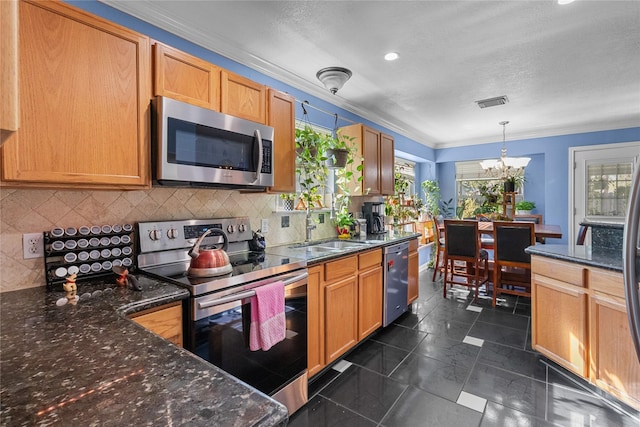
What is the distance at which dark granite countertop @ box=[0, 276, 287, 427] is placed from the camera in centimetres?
57

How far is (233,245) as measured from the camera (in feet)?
7.36

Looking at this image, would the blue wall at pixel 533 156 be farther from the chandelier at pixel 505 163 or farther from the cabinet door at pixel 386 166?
the cabinet door at pixel 386 166

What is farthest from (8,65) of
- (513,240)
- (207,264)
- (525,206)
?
(525,206)

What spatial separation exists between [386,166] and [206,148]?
246cm

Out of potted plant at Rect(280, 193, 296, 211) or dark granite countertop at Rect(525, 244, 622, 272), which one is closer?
dark granite countertop at Rect(525, 244, 622, 272)

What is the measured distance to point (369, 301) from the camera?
2.72 metres

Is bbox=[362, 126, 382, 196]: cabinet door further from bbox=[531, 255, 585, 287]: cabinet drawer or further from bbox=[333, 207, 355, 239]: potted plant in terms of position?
bbox=[531, 255, 585, 287]: cabinet drawer

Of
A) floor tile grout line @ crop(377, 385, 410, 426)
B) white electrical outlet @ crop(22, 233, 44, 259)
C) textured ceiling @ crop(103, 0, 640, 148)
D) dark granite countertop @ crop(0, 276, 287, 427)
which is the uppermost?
textured ceiling @ crop(103, 0, 640, 148)

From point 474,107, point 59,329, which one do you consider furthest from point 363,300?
point 474,107

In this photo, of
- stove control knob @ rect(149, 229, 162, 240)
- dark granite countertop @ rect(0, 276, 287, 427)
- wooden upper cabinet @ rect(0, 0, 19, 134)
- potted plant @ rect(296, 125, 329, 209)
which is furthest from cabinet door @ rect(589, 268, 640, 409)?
stove control knob @ rect(149, 229, 162, 240)

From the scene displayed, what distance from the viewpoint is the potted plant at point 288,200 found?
2.75 metres

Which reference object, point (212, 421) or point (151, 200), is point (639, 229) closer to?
point (212, 421)

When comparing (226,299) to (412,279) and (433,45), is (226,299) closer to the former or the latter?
(433,45)

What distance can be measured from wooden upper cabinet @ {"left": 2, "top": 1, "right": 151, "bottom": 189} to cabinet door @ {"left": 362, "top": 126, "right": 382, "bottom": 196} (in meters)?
2.21
